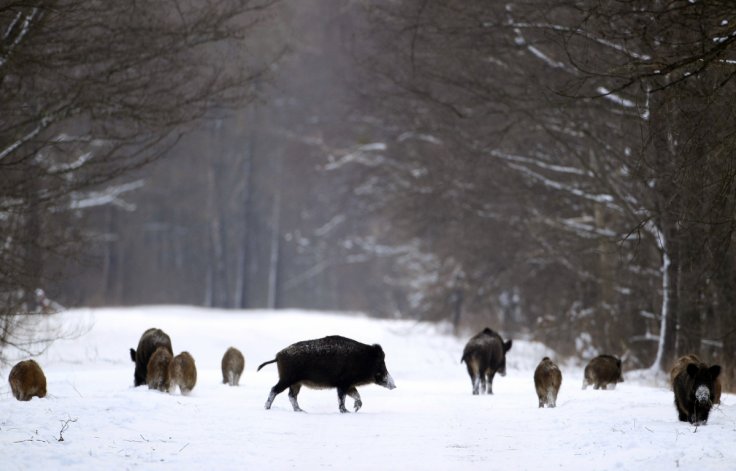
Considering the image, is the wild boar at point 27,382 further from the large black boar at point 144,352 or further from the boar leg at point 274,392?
the boar leg at point 274,392

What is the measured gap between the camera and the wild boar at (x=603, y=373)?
15.0 m

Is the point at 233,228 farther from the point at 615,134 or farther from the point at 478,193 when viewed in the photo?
the point at 615,134

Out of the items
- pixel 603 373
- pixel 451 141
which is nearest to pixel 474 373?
pixel 603 373

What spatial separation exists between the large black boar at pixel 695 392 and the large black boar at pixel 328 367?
13.0ft

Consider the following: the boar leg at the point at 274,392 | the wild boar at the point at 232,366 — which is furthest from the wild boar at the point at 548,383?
the wild boar at the point at 232,366

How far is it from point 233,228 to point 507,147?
45.2m


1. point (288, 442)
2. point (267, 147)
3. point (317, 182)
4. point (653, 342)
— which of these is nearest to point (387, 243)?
point (317, 182)

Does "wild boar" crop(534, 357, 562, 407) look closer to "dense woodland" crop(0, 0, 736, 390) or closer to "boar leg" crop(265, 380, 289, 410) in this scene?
"dense woodland" crop(0, 0, 736, 390)

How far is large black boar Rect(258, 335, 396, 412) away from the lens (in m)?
12.3

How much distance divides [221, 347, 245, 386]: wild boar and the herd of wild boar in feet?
3.74

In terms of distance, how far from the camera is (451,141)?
28047 millimetres

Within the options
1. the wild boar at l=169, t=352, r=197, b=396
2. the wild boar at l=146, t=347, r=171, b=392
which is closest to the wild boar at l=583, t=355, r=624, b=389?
the wild boar at l=169, t=352, r=197, b=396

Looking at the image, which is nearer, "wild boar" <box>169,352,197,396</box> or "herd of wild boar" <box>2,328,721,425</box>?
"herd of wild boar" <box>2,328,721,425</box>

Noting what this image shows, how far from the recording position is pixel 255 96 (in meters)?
17.3
